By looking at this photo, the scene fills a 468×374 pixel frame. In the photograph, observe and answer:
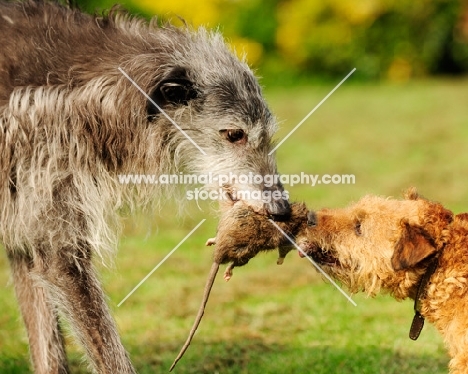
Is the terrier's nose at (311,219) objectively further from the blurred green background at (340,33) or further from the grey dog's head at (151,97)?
the blurred green background at (340,33)

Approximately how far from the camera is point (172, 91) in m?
5.91

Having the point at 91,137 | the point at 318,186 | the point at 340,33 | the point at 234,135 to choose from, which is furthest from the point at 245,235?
the point at 340,33

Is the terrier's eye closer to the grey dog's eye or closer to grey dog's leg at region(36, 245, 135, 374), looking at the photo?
the grey dog's eye

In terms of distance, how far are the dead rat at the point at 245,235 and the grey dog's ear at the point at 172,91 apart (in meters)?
0.90

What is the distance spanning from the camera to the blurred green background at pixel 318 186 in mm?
6785

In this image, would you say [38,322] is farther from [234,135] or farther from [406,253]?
[406,253]

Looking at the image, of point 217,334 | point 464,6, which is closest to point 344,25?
point 464,6

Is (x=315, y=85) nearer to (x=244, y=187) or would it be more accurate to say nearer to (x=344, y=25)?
(x=344, y=25)

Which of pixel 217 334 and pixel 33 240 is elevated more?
pixel 33 240

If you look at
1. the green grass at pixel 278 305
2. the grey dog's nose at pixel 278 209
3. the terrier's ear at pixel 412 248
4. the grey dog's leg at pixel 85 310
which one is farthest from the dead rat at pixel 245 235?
the terrier's ear at pixel 412 248

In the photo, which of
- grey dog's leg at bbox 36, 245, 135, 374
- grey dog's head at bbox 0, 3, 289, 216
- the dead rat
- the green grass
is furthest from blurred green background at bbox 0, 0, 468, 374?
the dead rat

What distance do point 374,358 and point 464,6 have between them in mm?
18473

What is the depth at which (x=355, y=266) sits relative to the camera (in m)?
5.57

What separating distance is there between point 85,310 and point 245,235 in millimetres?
1184
